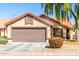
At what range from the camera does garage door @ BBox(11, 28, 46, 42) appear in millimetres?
43875

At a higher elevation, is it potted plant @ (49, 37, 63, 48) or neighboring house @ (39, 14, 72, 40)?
neighboring house @ (39, 14, 72, 40)

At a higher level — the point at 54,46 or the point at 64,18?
the point at 64,18

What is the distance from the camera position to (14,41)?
43.7 m

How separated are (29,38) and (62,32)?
5.92 m

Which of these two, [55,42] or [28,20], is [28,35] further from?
[55,42]

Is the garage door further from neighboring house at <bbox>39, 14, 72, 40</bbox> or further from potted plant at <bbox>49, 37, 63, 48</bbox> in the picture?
potted plant at <bbox>49, 37, 63, 48</bbox>

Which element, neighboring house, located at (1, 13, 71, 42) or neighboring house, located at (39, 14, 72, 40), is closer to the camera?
neighboring house, located at (1, 13, 71, 42)

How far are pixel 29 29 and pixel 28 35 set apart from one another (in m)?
0.92

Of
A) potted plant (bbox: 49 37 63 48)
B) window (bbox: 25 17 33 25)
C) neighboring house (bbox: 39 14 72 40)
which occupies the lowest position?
potted plant (bbox: 49 37 63 48)

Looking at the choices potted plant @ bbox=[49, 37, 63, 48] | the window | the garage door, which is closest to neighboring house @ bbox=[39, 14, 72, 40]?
the garage door

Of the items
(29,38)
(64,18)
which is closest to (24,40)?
(29,38)

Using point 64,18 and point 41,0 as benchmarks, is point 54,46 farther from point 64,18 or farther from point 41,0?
point 64,18

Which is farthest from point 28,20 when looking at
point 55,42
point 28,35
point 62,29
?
point 55,42

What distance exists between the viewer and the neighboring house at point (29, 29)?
4394cm
